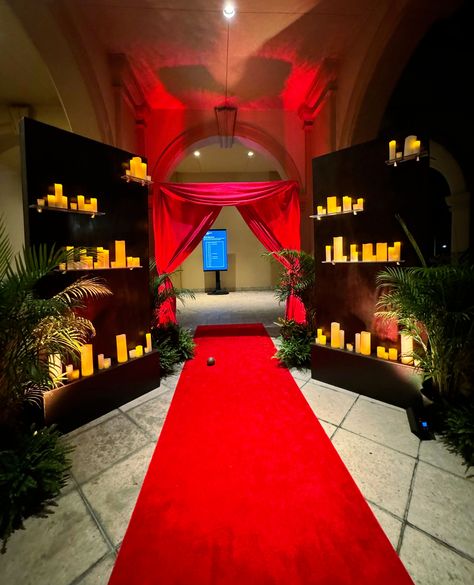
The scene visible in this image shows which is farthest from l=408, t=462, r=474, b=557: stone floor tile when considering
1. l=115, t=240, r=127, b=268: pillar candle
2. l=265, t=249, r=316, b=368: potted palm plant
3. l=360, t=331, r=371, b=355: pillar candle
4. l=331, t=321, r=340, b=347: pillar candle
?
l=115, t=240, r=127, b=268: pillar candle

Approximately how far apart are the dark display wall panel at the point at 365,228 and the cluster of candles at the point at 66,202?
2375mm

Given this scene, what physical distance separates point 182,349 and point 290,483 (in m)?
2.49

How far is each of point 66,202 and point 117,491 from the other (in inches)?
85.0

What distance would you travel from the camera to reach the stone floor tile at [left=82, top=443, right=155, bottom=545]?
1.41m

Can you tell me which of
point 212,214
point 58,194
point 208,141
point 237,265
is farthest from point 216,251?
point 58,194

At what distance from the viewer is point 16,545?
1.30 m

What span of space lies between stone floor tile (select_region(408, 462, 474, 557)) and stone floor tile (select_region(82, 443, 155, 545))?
149 centimetres

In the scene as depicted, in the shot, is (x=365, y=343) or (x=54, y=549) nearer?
(x=54, y=549)

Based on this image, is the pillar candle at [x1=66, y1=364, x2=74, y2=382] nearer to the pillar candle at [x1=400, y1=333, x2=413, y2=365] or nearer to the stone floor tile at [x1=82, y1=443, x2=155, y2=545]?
the stone floor tile at [x1=82, y1=443, x2=155, y2=545]

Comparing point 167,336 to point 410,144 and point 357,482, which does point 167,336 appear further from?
point 410,144

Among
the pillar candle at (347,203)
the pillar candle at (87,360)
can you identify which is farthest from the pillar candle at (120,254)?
the pillar candle at (347,203)

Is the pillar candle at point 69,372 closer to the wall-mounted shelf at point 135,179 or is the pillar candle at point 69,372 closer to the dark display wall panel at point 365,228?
the wall-mounted shelf at point 135,179

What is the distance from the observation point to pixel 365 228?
2.82 m

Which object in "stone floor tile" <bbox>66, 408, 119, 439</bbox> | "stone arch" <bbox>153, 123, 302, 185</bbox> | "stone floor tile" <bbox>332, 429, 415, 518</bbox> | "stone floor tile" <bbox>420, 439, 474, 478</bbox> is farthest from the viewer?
"stone arch" <bbox>153, 123, 302, 185</bbox>
